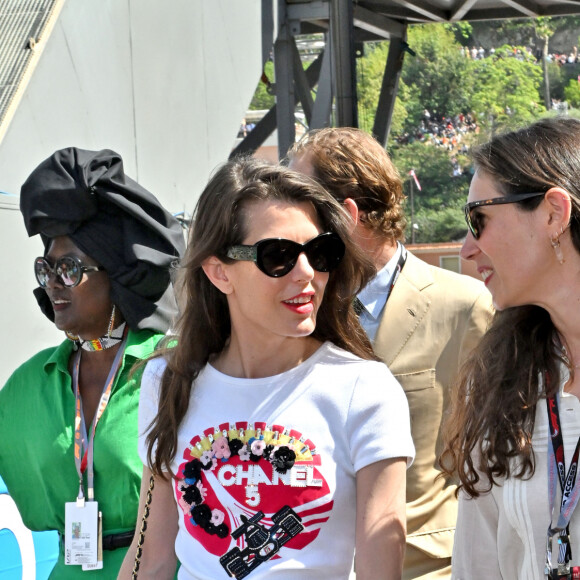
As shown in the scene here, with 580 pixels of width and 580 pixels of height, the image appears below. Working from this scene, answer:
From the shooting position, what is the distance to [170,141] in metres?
7.08

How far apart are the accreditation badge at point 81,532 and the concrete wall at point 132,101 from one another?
2.14 meters

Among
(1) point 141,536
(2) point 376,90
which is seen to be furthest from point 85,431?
(2) point 376,90

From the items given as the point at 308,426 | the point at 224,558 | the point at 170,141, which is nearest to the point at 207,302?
the point at 308,426

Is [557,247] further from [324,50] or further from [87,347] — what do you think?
[324,50]

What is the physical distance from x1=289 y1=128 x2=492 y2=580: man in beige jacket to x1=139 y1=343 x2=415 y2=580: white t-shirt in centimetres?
63

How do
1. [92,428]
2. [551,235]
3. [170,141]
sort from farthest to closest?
[170,141]
[92,428]
[551,235]

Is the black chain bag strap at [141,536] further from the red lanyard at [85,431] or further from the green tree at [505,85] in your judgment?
the green tree at [505,85]

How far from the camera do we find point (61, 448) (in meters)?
3.03

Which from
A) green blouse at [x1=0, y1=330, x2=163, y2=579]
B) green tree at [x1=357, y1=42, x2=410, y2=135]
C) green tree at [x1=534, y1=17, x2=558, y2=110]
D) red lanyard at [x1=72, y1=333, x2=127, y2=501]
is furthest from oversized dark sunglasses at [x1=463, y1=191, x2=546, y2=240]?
green tree at [x1=534, y1=17, x2=558, y2=110]

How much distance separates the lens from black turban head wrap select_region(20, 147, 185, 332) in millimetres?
3113

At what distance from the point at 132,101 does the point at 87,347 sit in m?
3.58

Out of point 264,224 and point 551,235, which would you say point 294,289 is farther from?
point 551,235

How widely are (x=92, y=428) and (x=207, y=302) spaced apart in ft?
2.37

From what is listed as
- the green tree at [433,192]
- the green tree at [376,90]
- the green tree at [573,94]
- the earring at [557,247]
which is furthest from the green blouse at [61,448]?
the green tree at [573,94]
